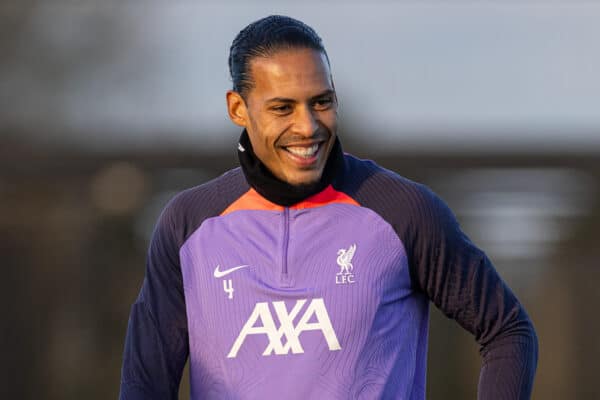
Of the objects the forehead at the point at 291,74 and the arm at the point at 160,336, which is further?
the arm at the point at 160,336

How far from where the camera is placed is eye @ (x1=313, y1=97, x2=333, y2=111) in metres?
2.86

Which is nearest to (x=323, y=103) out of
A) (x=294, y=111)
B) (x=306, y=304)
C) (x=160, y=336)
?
(x=294, y=111)

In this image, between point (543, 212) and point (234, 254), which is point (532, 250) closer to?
point (543, 212)

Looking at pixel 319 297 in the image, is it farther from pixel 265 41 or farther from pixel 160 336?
pixel 265 41

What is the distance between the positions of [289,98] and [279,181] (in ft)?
0.70

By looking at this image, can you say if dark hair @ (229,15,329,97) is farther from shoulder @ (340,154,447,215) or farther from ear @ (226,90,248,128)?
shoulder @ (340,154,447,215)

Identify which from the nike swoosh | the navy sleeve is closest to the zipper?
the nike swoosh

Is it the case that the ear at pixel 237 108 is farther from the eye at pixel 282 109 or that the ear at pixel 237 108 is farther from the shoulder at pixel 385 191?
the shoulder at pixel 385 191

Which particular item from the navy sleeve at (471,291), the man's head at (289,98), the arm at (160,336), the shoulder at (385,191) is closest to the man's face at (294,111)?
the man's head at (289,98)

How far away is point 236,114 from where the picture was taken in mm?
3051

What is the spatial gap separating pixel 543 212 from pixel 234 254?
5720 mm

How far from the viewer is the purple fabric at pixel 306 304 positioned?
9.28ft

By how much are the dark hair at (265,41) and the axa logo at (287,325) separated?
0.53 meters

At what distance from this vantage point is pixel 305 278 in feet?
9.46
